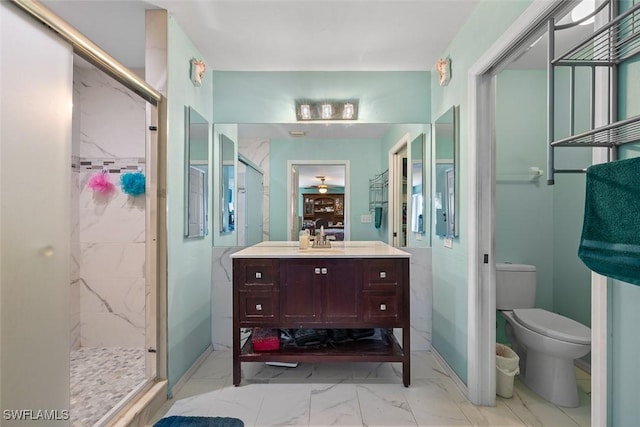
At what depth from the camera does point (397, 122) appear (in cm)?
274

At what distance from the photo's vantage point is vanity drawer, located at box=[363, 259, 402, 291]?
2.18 meters

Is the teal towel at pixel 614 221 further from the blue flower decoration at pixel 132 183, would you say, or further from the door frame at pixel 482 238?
the blue flower decoration at pixel 132 183

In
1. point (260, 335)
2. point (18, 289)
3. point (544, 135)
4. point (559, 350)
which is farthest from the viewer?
point (544, 135)

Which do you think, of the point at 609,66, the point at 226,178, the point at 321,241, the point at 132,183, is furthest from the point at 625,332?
the point at 132,183

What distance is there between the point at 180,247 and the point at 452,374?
2054 mm

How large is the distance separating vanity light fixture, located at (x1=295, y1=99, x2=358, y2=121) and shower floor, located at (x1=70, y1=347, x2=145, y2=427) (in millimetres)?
2262

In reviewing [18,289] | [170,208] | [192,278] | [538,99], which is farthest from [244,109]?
[538,99]

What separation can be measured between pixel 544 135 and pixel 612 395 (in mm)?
2126

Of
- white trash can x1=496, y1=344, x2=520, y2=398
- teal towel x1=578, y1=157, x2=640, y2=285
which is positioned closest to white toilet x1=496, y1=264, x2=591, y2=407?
white trash can x1=496, y1=344, x2=520, y2=398

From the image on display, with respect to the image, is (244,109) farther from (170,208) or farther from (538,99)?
(538,99)

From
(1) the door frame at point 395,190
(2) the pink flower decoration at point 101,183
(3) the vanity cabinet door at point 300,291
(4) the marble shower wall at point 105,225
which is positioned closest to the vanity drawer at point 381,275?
(3) the vanity cabinet door at point 300,291

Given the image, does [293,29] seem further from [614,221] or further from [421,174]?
[614,221]

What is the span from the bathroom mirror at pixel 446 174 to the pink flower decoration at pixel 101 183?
2625mm

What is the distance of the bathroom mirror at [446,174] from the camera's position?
2.23 meters
